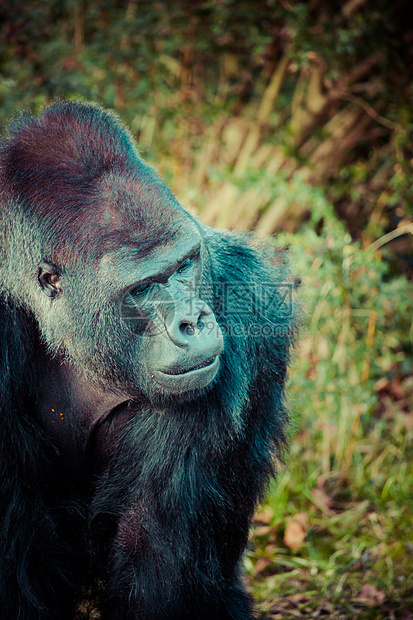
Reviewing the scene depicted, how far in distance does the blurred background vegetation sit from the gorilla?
82cm

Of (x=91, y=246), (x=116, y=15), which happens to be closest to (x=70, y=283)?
(x=91, y=246)

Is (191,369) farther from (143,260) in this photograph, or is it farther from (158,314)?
(143,260)

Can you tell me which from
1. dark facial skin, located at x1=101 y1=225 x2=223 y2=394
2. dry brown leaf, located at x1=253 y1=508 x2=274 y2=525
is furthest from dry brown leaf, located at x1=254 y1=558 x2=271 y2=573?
dark facial skin, located at x1=101 y1=225 x2=223 y2=394

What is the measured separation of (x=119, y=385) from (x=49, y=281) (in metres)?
0.53

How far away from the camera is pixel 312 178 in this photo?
630 cm

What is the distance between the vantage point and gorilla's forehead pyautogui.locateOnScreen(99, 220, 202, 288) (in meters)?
2.55

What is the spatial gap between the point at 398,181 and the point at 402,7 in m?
1.63

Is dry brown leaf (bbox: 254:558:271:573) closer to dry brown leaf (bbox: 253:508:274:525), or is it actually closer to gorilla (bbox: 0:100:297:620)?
dry brown leaf (bbox: 253:508:274:525)

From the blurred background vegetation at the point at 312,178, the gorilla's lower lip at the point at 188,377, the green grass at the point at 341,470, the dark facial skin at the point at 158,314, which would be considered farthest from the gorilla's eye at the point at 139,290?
the green grass at the point at 341,470

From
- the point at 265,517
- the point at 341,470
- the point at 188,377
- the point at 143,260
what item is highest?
the point at 143,260

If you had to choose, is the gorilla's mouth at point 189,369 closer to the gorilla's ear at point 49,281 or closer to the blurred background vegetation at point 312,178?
the gorilla's ear at point 49,281

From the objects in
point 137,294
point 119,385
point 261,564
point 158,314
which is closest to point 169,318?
point 158,314

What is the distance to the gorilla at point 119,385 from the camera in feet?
8.57

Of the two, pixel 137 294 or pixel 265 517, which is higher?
pixel 137 294
